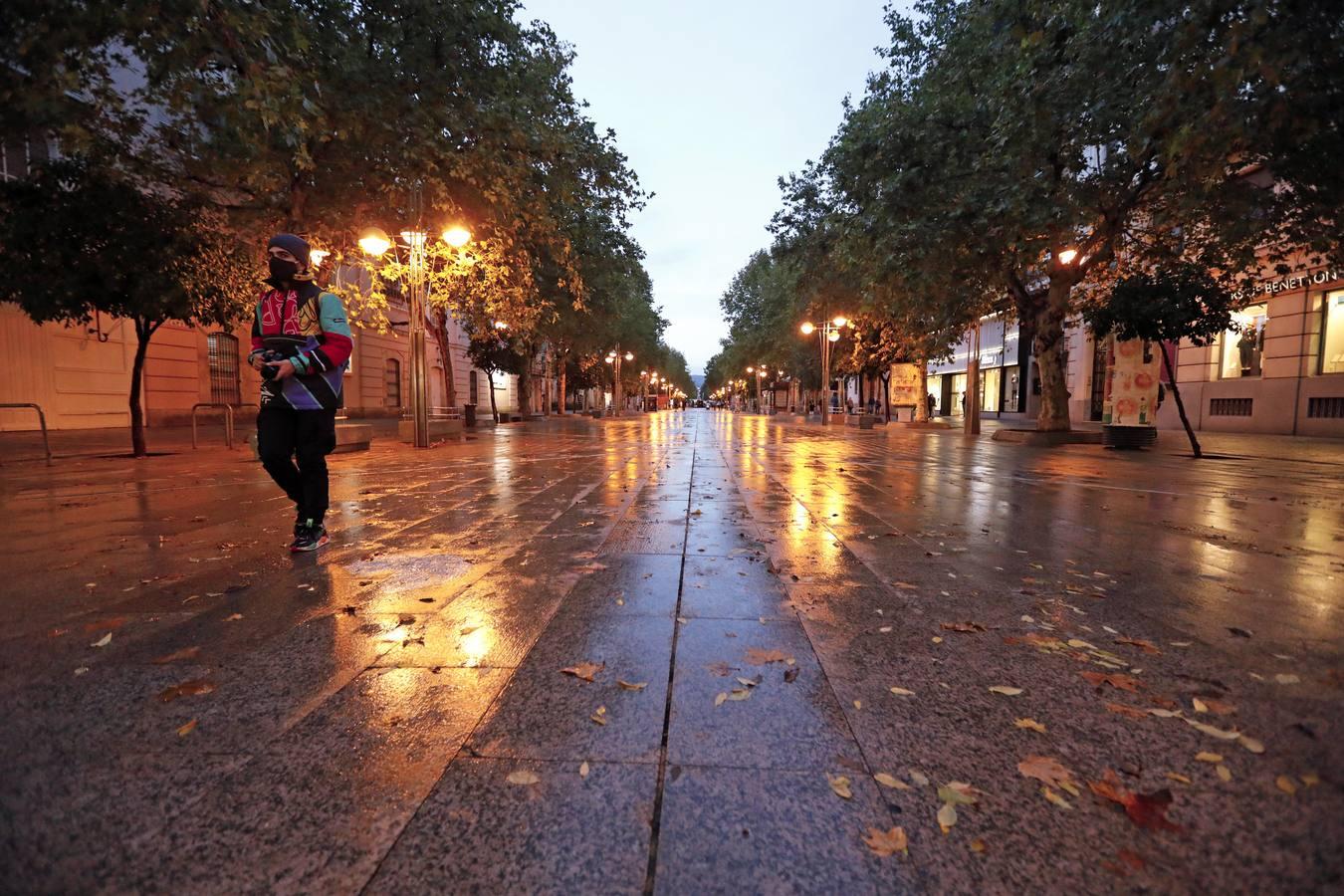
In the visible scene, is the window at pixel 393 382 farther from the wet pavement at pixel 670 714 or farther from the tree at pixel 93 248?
the wet pavement at pixel 670 714

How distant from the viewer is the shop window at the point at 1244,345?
18906 mm

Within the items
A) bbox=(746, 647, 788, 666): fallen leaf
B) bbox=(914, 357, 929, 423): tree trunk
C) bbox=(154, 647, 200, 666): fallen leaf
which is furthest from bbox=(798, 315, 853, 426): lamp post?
bbox=(154, 647, 200, 666): fallen leaf

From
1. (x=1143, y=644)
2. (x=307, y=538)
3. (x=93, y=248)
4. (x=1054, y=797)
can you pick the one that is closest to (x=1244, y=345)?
(x=1143, y=644)

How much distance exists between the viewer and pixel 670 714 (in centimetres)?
193

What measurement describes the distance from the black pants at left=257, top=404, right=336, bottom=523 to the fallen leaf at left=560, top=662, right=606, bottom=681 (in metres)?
2.63

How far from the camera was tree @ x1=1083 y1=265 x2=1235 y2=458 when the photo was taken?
1084 centimetres

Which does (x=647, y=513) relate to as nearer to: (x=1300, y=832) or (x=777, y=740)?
(x=777, y=740)

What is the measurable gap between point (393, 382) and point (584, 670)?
108ft

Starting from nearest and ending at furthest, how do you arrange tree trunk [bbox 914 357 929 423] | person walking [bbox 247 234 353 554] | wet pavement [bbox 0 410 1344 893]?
1. wet pavement [bbox 0 410 1344 893]
2. person walking [bbox 247 234 353 554]
3. tree trunk [bbox 914 357 929 423]

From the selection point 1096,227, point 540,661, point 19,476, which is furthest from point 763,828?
point 1096,227

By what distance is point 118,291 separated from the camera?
9.17 meters

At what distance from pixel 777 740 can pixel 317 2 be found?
1254cm

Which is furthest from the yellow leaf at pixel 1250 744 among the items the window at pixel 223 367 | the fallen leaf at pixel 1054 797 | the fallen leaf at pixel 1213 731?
the window at pixel 223 367

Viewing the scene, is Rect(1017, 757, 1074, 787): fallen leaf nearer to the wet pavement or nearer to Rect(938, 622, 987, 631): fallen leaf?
the wet pavement
